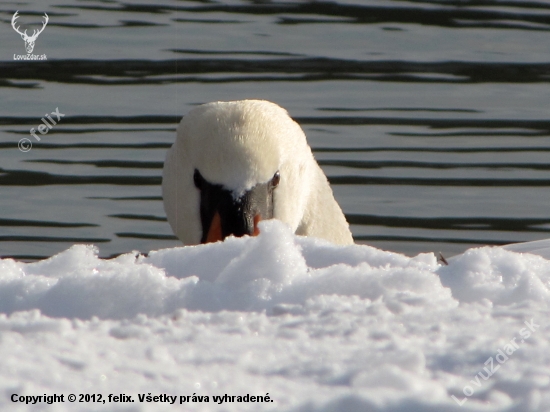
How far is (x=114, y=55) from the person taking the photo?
32.1 feet

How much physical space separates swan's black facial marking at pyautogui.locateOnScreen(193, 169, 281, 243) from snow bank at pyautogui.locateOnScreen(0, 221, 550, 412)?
87.1 inches

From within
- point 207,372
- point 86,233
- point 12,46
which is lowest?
point 86,233

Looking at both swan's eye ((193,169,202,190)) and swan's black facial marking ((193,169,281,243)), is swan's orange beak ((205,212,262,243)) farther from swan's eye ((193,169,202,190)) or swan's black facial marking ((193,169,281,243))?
swan's eye ((193,169,202,190))

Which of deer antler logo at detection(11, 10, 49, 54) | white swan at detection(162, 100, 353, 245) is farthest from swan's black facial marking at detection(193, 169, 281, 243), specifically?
deer antler logo at detection(11, 10, 49, 54)

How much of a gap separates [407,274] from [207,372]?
574 mm

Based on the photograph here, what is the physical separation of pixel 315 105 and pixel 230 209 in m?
4.36

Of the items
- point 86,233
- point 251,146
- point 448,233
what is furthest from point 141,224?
point 251,146

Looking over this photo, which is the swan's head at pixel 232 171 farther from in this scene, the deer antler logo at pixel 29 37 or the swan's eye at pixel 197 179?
the deer antler logo at pixel 29 37

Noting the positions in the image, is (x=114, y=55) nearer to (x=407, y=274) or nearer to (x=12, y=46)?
(x=12, y=46)

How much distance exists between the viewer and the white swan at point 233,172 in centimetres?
496

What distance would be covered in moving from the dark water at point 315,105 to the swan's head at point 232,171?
5.40 feet

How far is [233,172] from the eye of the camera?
4984 mm

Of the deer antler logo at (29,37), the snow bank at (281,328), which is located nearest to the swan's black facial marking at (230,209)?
the snow bank at (281,328)

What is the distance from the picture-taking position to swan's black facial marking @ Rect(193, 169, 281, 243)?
4.92m
